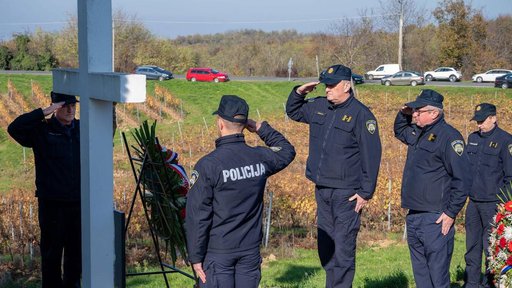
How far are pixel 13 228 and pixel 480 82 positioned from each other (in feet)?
139

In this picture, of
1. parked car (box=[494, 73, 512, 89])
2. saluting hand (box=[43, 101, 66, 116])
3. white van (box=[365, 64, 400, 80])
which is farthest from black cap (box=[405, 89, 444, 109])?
white van (box=[365, 64, 400, 80])

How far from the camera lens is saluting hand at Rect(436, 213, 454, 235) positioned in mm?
5625

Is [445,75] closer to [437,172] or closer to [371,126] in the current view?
[437,172]

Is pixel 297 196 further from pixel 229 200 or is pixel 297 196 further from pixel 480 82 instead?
pixel 480 82

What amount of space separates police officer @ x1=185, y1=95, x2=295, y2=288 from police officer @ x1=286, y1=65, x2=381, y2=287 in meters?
1.25

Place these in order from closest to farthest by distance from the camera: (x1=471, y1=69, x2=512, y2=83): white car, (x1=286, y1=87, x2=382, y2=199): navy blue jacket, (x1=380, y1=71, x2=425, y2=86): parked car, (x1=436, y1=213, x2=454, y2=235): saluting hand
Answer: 1. (x1=286, y1=87, x2=382, y2=199): navy blue jacket
2. (x1=436, y1=213, x2=454, y2=235): saluting hand
3. (x1=380, y1=71, x2=425, y2=86): parked car
4. (x1=471, y1=69, x2=512, y2=83): white car

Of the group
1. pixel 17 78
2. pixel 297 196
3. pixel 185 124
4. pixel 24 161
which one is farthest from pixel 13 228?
pixel 17 78

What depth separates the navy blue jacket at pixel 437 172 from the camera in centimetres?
561

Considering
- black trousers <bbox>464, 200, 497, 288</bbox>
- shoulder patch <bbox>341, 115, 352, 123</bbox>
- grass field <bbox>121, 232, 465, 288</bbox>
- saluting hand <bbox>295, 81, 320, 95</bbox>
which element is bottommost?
grass field <bbox>121, 232, 465, 288</bbox>

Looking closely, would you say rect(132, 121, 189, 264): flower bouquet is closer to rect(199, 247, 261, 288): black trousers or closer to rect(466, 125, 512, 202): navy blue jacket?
rect(199, 247, 261, 288): black trousers

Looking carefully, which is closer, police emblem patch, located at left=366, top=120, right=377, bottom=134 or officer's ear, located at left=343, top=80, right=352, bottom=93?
police emblem patch, located at left=366, top=120, right=377, bottom=134

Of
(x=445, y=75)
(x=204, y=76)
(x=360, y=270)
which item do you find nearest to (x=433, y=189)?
(x=360, y=270)

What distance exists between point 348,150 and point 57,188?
2.36m

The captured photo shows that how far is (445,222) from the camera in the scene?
5.62m
